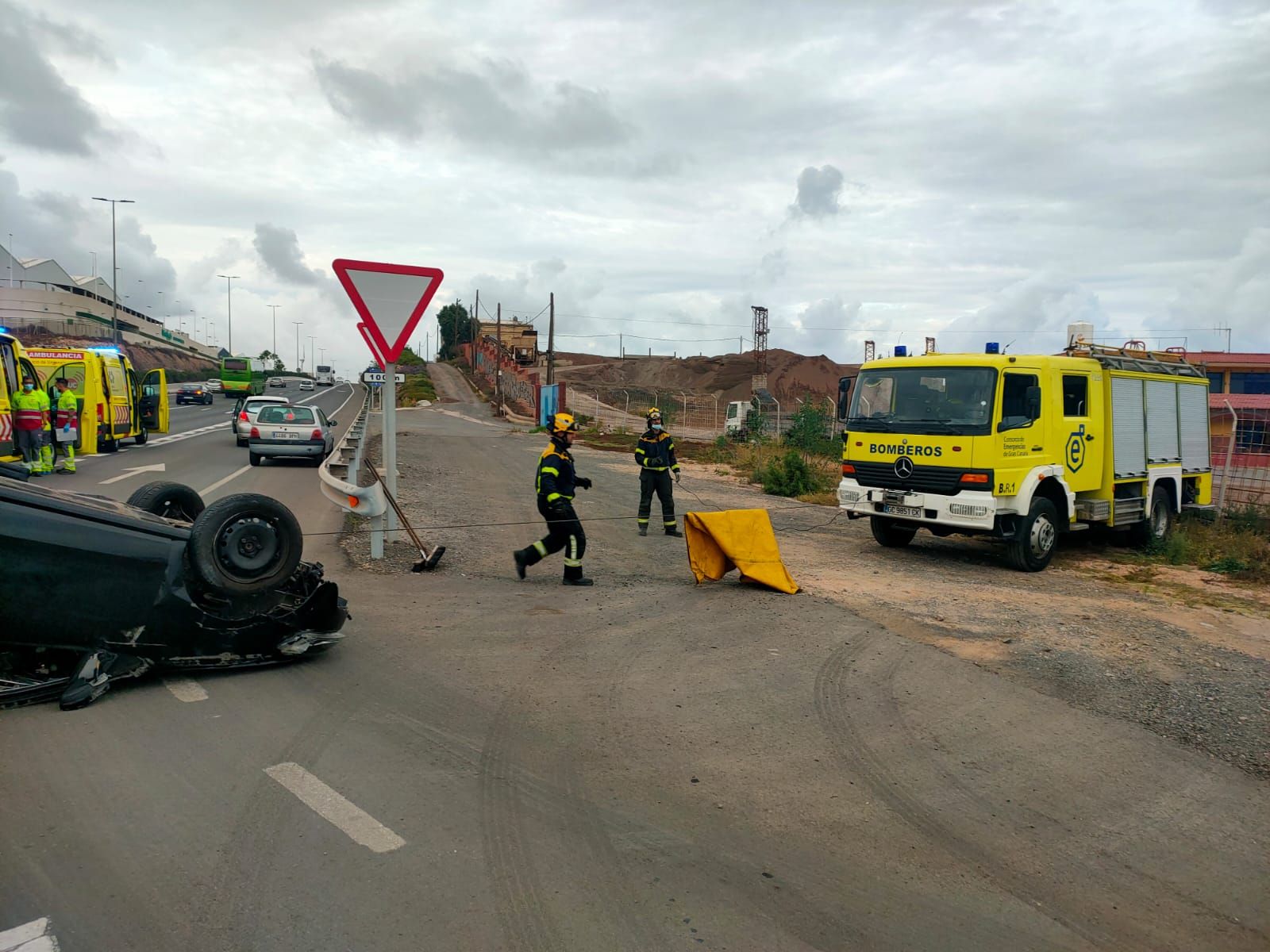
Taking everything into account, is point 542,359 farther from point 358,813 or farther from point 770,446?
point 358,813

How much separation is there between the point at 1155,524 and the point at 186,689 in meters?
12.8

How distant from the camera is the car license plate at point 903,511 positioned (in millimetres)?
10945

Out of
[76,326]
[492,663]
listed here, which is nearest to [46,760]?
[492,663]

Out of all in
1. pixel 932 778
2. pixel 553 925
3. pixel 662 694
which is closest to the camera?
pixel 553 925

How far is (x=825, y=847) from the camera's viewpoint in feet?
12.8

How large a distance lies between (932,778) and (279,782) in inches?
127

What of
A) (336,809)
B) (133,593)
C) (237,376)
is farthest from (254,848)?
(237,376)

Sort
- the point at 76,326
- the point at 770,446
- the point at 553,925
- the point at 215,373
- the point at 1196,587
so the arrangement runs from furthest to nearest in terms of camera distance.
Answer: the point at 215,373 → the point at 76,326 → the point at 770,446 → the point at 1196,587 → the point at 553,925

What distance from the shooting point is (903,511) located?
1108 cm

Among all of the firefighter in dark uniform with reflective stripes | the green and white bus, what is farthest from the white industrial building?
the firefighter in dark uniform with reflective stripes

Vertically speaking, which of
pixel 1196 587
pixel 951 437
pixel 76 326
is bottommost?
pixel 1196 587

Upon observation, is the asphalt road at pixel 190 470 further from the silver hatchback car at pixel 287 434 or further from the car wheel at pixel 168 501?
the car wheel at pixel 168 501

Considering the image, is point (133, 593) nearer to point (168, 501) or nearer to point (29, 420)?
point (168, 501)

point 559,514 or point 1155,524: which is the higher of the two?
point 559,514
